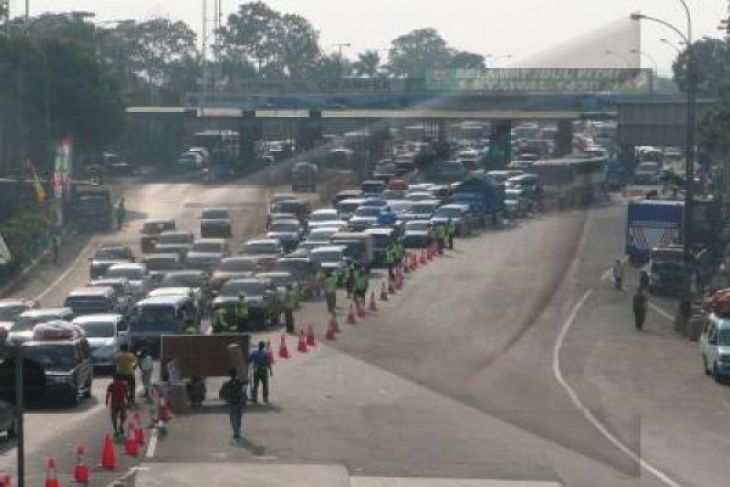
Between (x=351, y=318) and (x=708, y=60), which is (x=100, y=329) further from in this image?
(x=708, y=60)

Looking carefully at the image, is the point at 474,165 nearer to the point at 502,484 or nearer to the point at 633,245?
the point at 633,245

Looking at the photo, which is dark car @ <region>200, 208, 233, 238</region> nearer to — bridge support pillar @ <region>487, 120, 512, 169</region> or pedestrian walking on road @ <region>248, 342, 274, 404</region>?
bridge support pillar @ <region>487, 120, 512, 169</region>

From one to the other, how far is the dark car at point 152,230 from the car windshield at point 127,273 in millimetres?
9609

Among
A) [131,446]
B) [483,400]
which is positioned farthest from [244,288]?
[131,446]

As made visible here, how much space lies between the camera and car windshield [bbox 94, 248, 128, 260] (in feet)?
195

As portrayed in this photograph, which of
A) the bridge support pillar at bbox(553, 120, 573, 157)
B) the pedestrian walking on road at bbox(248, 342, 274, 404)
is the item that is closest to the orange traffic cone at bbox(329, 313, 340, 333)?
the pedestrian walking on road at bbox(248, 342, 274, 404)

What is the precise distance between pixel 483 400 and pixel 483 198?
4065 centimetres

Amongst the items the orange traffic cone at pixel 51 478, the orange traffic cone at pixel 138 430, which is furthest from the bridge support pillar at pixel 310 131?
the orange traffic cone at pixel 51 478

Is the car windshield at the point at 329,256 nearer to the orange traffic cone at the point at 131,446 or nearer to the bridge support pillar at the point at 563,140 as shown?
the orange traffic cone at the point at 131,446

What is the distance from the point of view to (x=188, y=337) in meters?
34.0

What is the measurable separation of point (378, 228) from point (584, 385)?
93.6 feet

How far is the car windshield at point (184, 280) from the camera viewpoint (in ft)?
171

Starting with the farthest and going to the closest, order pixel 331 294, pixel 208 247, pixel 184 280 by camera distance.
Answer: pixel 208 247 → pixel 184 280 → pixel 331 294

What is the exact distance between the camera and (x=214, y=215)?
7200cm
